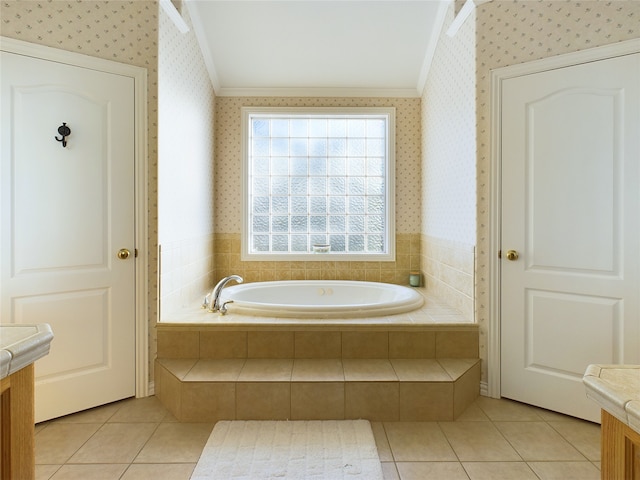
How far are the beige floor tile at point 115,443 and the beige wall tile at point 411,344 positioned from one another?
4.65ft

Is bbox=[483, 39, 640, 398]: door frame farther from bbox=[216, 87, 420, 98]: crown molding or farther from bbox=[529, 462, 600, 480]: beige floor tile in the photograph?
bbox=[216, 87, 420, 98]: crown molding

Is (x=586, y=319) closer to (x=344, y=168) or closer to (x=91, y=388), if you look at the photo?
(x=344, y=168)

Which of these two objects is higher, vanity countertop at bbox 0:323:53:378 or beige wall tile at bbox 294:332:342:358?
vanity countertop at bbox 0:323:53:378

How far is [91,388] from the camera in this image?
2.12m

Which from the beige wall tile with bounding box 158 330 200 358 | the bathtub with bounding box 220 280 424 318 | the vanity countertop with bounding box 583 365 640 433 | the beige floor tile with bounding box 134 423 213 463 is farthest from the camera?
the bathtub with bounding box 220 280 424 318

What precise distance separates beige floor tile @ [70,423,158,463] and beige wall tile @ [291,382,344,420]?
2.49 feet

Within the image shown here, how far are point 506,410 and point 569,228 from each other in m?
1.10

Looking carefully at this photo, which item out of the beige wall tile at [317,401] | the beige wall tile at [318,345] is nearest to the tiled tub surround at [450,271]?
the beige wall tile at [318,345]

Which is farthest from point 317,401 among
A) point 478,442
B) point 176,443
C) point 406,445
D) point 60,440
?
point 60,440

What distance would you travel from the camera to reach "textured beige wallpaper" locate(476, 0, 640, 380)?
191cm

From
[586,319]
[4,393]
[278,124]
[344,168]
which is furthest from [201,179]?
[586,319]

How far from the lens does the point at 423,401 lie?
2000mm

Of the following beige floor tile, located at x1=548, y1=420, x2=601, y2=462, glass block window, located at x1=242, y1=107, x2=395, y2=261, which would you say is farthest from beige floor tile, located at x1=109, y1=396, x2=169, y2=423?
beige floor tile, located at x1=548, y1=420, x2=601, y2=462

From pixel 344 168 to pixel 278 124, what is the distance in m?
0.79
